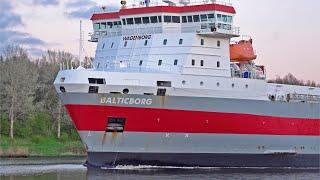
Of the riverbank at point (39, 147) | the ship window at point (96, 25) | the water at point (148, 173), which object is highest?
the ship window at point (96, 25)

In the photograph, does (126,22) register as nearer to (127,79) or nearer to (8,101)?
(127,79)

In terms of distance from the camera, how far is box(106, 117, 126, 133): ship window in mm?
41469

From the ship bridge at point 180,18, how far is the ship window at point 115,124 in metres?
6.75

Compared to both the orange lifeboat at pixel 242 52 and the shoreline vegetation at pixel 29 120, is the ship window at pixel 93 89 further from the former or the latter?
the shoreline vegetation at pixel 29 120

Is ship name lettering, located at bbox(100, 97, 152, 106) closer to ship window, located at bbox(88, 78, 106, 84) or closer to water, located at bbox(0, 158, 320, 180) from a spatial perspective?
ship window, located at bbox(88, 78, 106, 84)

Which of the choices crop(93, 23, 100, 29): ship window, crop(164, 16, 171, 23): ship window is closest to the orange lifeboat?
crop(164, 16, 171, 23): ship window

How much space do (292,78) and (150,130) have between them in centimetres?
7184

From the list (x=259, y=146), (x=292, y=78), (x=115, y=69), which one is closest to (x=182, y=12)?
(x=115, y=69)

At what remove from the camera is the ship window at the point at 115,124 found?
41469 mm

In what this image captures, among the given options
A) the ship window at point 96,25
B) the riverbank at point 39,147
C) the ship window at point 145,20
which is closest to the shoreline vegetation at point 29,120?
the riverbank at point 39,147

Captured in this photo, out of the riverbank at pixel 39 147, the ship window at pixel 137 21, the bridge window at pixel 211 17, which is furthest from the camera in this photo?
the riverbank at pixel 39 147

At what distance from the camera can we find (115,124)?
41.5m

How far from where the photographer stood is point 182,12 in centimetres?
4544

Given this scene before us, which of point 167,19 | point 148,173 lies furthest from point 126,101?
point 167,19
